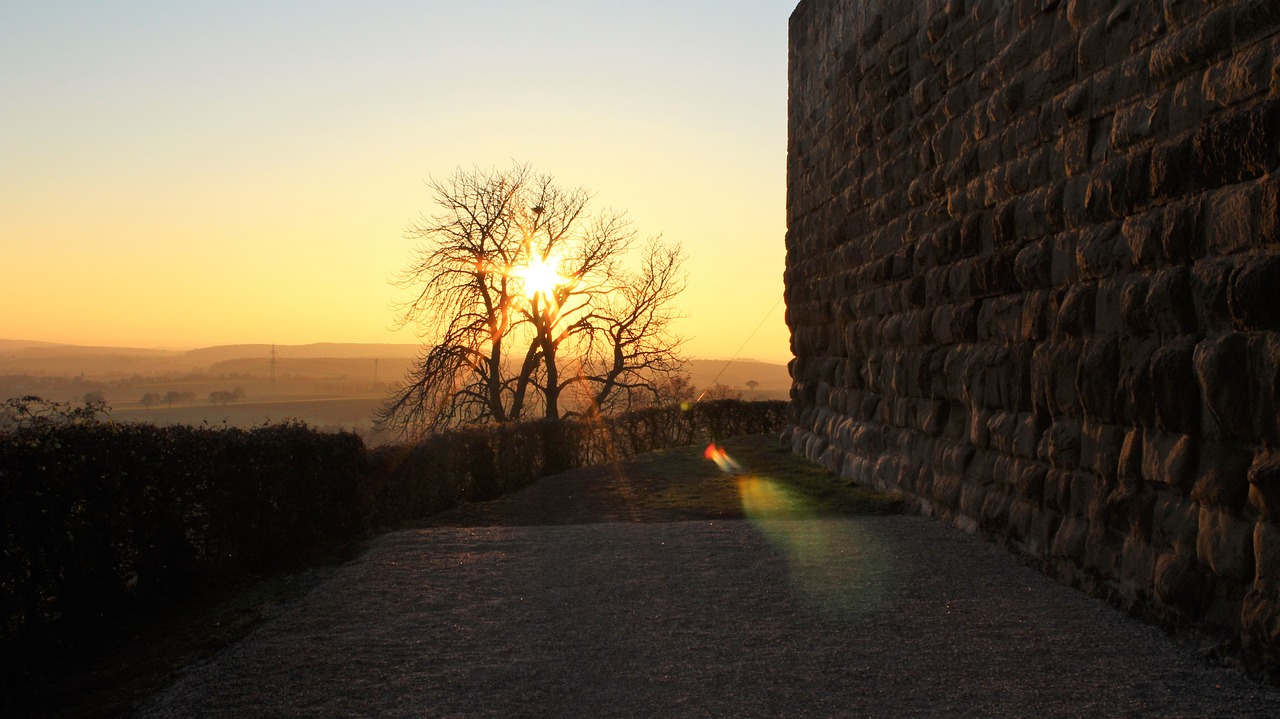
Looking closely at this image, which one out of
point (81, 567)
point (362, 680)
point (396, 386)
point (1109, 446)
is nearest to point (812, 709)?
point (362, 680)

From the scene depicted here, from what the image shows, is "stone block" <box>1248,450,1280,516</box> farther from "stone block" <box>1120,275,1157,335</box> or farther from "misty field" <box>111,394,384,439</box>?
"misty field" <box>111,394,384,439</box>

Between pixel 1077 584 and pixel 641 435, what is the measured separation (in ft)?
46.8

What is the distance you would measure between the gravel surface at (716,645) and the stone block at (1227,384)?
40.5 inches

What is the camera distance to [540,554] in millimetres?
7602

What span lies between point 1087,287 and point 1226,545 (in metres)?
1.74

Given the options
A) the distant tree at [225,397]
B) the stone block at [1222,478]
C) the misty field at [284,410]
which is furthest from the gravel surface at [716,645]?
the distant tree at [225,397]

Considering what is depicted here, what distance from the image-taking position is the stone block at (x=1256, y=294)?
13.4 feet

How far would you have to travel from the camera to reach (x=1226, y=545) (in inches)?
172

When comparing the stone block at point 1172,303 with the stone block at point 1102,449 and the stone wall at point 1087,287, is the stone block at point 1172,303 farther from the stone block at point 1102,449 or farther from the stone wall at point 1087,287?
the stone block at point 1102,449

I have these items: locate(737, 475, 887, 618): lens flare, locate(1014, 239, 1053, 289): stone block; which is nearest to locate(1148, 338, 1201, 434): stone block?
locate(1014, 239, 1053, 289): stone block

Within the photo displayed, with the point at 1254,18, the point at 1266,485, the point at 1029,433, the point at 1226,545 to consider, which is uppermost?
the point at 1254,18

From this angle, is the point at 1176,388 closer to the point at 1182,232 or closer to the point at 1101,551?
the point at 1182,232

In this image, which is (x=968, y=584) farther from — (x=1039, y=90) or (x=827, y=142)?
(x=827, y=142)

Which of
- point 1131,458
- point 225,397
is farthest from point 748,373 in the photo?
point 1131,458
